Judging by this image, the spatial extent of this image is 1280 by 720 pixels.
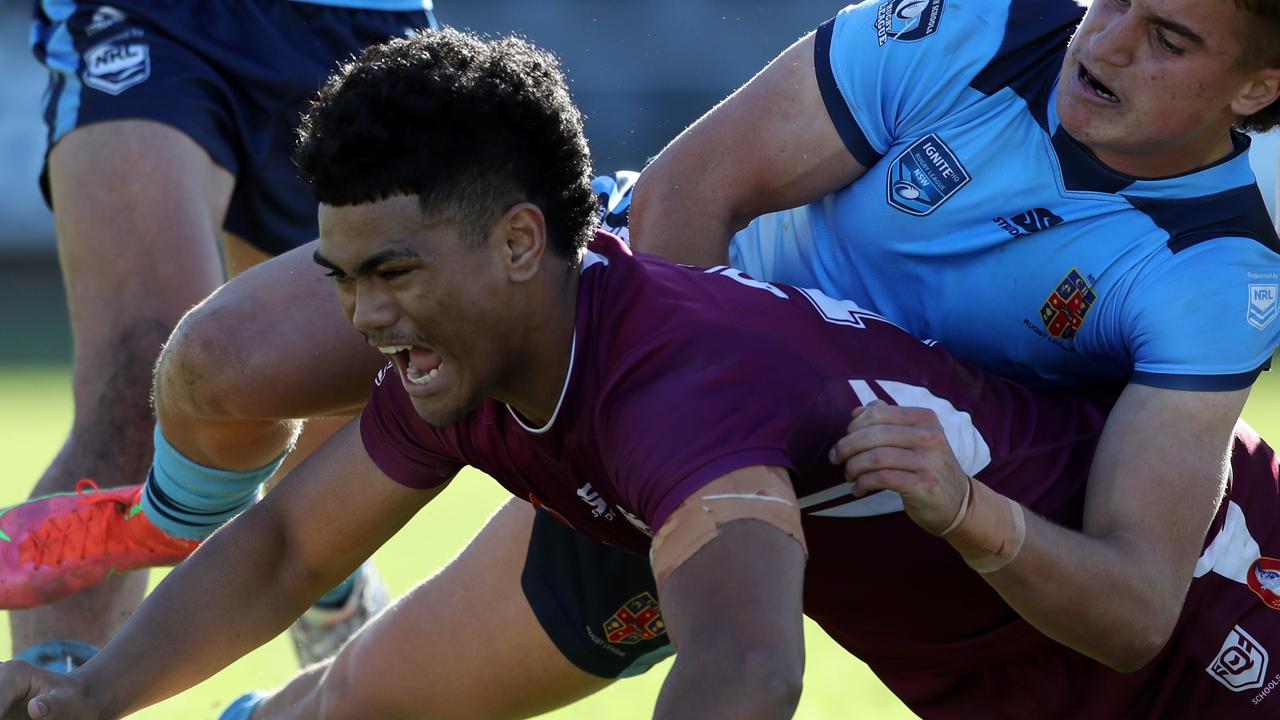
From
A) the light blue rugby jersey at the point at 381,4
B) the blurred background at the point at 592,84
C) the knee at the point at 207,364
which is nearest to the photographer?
the knee at the point at 207,364

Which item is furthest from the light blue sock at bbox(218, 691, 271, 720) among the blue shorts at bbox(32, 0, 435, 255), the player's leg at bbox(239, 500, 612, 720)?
the blue shorts at bbox(32, 0, 435, 255)

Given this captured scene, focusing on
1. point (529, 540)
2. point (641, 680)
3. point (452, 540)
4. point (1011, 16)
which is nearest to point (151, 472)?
point (529, 540)

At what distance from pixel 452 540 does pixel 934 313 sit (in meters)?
3.05

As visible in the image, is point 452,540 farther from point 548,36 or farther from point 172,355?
point 548,36

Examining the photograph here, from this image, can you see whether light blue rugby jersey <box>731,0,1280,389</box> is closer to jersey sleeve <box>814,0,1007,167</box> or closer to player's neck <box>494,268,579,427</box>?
jersey sleeve <box>814,0,1007,167</box>

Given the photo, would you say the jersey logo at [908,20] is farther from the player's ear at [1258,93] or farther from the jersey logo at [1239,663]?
the jersey logo at [1239,663]

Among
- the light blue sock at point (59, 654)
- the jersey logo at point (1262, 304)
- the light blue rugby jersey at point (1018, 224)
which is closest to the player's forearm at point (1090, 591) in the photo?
the light blue rugby jersey at point (1018, 224)

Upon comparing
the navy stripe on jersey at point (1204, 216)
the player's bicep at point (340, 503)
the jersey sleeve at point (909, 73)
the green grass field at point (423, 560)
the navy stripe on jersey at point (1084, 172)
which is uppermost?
the jersey sleeve at point (909, 73)

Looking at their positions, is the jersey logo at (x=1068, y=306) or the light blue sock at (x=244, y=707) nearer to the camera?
the jersey logo at (x=1068, y=306)

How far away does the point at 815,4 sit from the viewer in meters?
11.1

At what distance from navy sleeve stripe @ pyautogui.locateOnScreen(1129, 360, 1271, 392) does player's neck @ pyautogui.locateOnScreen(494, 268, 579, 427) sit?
3.02ft

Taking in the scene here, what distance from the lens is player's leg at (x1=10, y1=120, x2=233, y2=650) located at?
3654 millimetres

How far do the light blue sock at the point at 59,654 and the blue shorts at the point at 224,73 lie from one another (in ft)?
3.70

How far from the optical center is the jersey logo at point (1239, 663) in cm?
286
